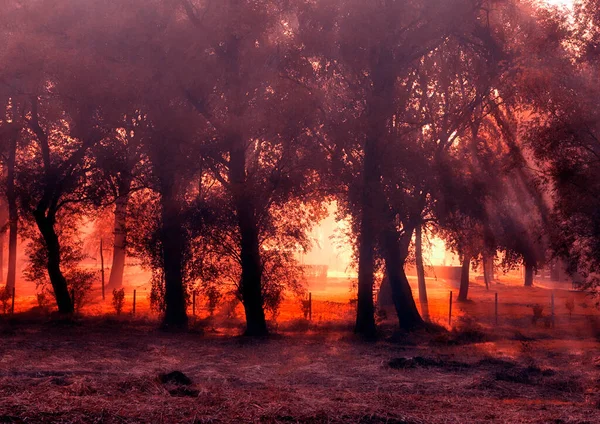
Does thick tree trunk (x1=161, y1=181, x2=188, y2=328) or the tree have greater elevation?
the tree

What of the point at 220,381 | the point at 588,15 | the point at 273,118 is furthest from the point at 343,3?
the point at 220,381

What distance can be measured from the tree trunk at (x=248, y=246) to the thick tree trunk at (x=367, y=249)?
11.6ft

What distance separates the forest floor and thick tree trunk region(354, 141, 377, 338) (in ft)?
3.12

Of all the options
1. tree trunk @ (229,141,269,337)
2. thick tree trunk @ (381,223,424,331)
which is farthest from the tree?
thick tree trunk @ (381,223,424,331)

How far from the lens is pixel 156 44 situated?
23938 mm

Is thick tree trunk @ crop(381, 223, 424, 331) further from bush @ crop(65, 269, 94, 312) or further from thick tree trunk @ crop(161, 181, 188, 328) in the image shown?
bush @ crop(65, 269, 94, 312)

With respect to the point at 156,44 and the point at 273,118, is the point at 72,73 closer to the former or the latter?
the point at 156,44

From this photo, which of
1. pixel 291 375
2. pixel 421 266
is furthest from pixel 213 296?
pixel 421 266

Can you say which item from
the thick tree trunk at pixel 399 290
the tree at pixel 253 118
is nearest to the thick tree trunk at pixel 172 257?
the tree at pixel 253 118

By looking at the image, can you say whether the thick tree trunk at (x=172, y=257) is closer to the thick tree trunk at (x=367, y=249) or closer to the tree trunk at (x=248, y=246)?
the tree trunk at (x=248, y=246)

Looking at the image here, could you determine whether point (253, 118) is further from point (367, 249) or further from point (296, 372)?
point (296, 372)

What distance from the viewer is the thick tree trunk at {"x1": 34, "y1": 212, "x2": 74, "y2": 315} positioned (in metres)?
28.5

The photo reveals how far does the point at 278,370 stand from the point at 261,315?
28.8 ft

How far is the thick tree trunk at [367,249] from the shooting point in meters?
24.8
